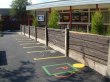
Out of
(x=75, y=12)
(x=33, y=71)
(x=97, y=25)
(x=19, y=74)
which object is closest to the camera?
(x=19, y=74)

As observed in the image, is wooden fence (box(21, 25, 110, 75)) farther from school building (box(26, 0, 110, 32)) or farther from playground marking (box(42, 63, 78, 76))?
school building (box(26, 0, 110, 32))

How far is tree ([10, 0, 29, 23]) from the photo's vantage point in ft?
159

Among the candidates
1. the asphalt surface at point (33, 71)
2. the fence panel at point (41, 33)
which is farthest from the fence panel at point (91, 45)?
the fence panel at point (41, 33)

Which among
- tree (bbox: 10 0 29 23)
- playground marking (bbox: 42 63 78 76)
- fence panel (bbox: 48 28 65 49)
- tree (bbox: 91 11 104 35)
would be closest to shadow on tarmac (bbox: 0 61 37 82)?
playground marking (bbox: 42 63 78 76)

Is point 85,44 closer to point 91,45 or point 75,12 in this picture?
point 91,45

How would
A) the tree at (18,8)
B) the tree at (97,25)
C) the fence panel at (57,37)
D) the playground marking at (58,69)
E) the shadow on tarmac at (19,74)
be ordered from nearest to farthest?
the shadow on tarmac at (19,74)
the playground marking at (58,69)
the fence panel at (57,37)
the tree at (97,25)
the tree at (18,8)

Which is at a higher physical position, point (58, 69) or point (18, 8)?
point (18, 8)

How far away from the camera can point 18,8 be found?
49.8 metres

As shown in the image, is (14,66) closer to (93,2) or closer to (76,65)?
(76,65)

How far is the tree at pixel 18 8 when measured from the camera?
4847 centimetres

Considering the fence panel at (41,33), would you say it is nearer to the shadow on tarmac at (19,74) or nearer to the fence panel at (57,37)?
the fence panel at (57,37)

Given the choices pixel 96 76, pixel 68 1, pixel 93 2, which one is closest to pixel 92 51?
pixel 96 76

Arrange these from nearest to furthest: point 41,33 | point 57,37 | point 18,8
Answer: point 57,37, point 41,33, point 18,8

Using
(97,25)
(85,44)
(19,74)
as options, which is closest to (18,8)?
(97,25)
